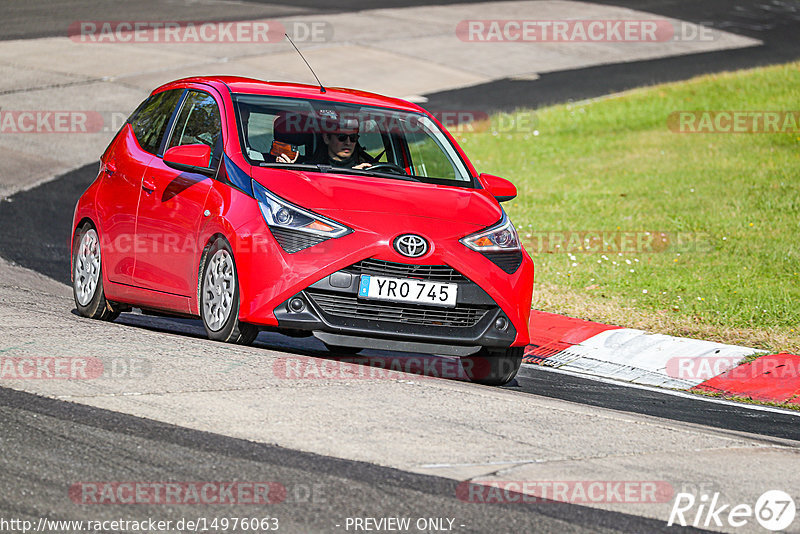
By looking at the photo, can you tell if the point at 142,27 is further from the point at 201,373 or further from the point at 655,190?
the point at 201,373

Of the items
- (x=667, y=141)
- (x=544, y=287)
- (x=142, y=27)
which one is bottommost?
(x=544, y=287)

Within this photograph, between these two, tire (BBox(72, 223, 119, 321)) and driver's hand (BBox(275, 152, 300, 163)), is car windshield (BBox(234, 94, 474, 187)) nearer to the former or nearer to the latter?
driver's hand (BBox(275, 152, 300, 163))

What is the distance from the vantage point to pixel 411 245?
7086 mm

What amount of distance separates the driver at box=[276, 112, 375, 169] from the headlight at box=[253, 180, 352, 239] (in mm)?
1049

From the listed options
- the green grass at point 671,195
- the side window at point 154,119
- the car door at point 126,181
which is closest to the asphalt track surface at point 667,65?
the green grass at point 671,195

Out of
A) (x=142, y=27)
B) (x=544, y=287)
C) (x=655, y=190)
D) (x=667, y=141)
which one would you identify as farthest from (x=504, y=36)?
(x=544, y=287)

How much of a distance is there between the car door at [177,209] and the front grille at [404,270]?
1165 mm

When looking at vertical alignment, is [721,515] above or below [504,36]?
below

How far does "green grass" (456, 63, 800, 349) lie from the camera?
11.4 meters

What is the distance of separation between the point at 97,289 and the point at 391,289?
276 centimetres

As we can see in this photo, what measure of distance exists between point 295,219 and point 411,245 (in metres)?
0.70

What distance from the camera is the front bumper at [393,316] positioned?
23.0 feet

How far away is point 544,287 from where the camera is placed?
38.4ft

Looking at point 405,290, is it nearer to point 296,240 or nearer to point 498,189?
point 296,240
